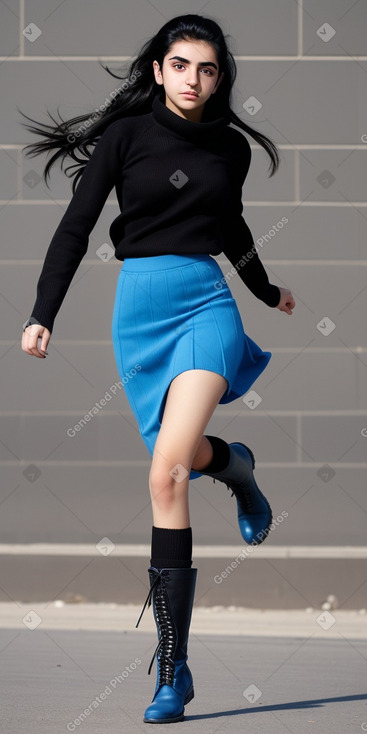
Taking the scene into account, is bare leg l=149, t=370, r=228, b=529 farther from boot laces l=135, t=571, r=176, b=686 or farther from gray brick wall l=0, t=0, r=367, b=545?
gray brick wall l=0, t=0, r=367, b=545

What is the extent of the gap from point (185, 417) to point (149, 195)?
0.58 meters

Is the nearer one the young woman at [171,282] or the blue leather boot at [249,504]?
the young woman at [171,282]

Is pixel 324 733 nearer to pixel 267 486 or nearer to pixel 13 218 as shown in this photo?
pixel 267 486

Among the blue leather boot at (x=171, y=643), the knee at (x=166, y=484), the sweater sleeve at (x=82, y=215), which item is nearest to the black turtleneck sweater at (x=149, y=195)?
the sweater sleeve at (x=82, y=215)

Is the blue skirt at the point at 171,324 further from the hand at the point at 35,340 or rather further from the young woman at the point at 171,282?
the hand at the point at 35,340

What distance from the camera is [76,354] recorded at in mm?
4977

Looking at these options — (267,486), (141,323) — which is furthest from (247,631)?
(141,323)

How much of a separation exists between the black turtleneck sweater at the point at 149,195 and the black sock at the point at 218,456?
1.82 feet

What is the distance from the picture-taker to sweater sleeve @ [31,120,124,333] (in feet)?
9.64

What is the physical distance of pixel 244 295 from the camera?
5.00 meters

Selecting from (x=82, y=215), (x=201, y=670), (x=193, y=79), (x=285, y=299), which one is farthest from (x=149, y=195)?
(x=201, y=670)

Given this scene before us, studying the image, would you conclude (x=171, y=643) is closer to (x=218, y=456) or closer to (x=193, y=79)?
(x=218, y=456)

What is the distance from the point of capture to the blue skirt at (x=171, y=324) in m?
2.91

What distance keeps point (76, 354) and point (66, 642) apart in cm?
135
